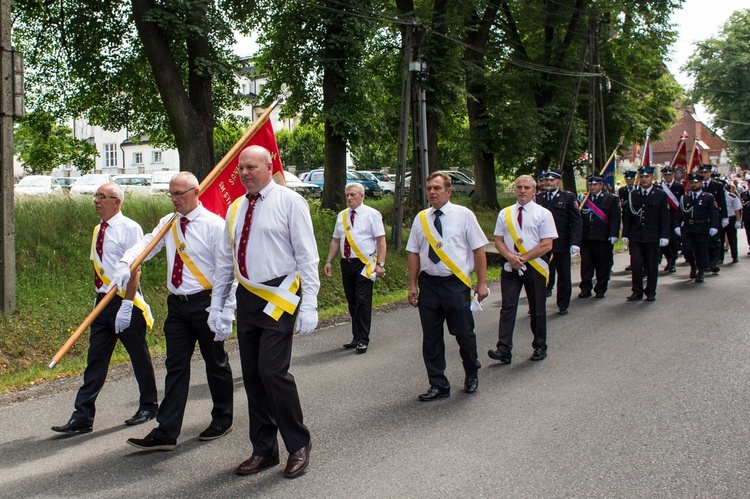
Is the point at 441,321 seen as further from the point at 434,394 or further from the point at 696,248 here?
the point at 696,248

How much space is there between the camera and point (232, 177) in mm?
6562

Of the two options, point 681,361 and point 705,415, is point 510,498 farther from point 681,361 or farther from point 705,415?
point 681,361

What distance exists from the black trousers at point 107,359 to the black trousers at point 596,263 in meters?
9.03

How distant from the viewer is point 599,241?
13.9 meters

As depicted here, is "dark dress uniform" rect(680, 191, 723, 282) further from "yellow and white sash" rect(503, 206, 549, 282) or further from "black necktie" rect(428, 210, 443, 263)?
"black necktie" rect(428, 210, 443, 263)

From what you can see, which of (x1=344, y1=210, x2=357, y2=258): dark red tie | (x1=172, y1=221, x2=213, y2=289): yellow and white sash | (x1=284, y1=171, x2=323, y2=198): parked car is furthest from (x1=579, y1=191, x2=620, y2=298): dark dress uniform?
(x1=284, y1=171, x2=323, y2=198): parked car

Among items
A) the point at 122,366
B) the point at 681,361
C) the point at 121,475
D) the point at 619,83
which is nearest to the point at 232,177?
the point at 121,475

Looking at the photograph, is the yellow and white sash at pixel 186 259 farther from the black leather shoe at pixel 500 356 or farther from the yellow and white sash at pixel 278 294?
the black leather shoe at pixel 500 356

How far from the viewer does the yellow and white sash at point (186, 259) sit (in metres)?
5.77

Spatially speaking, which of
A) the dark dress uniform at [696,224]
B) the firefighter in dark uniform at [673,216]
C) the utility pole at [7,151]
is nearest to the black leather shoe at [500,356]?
the utility pole at [7,151]

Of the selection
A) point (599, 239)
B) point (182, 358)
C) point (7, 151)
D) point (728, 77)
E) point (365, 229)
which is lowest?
point (182, 358)

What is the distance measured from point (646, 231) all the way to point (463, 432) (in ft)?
27.9

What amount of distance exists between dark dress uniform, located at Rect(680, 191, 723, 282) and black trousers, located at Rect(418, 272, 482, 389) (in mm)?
9651

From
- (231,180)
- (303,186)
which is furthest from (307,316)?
(303,186)
